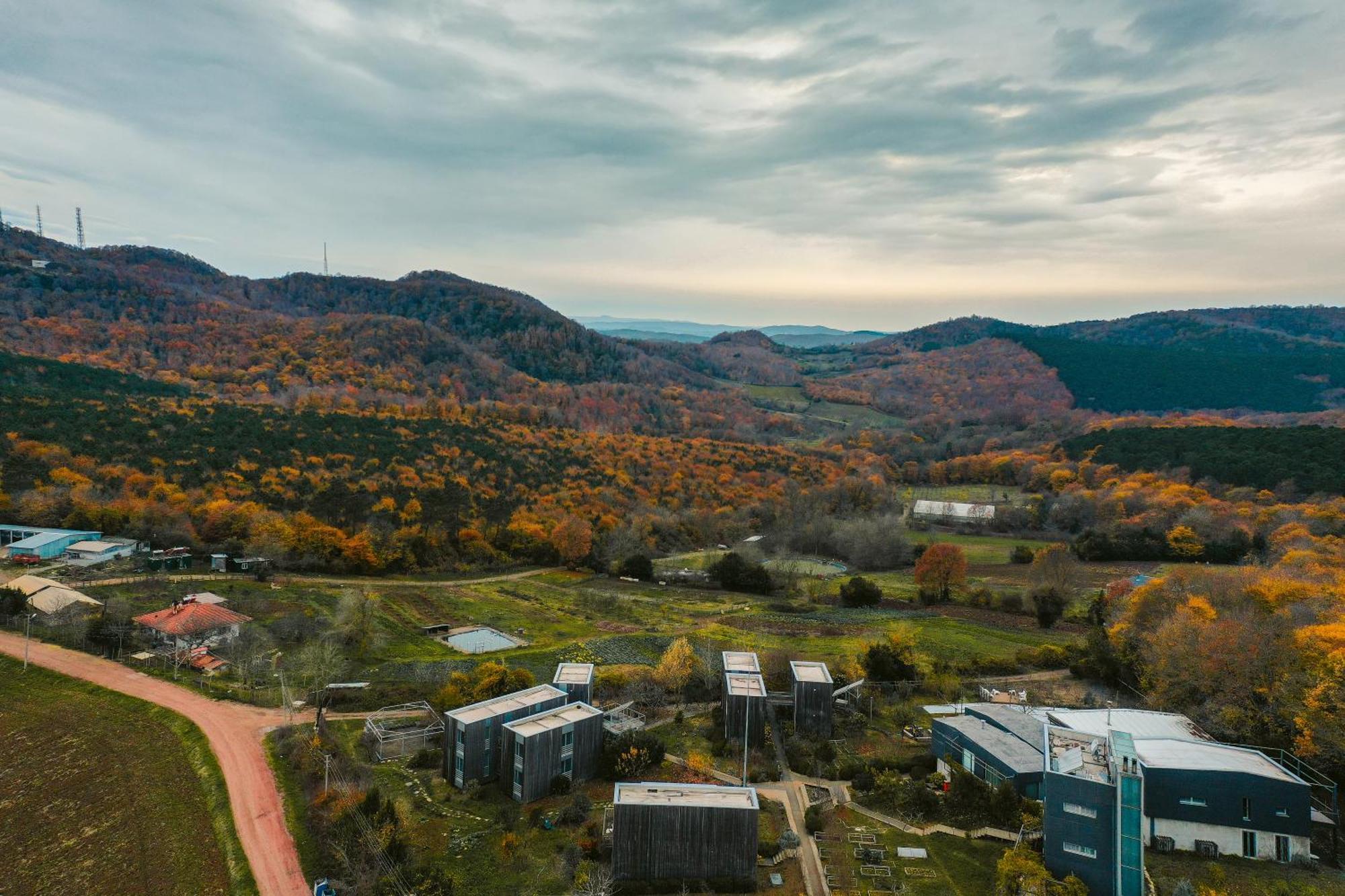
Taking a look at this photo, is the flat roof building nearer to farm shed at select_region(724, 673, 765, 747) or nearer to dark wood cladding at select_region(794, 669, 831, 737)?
farm shed at select_region(724, 673, 765, 747)

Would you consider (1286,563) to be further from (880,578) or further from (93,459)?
(93,459)

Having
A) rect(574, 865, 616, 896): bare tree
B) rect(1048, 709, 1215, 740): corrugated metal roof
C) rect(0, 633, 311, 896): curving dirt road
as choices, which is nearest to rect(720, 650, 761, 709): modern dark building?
rect(574, 865, 616, 896): bare tree

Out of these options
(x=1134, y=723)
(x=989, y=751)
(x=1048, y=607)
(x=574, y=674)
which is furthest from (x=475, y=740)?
(x=1048, y=607)

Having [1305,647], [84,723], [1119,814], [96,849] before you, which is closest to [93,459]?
[84,723]

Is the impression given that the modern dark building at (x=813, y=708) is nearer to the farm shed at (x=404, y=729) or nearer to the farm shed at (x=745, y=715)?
the farm shed at (x=745, y=715)

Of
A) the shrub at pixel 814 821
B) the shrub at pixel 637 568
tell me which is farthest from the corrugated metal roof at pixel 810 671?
the shrub at pixel 637 568

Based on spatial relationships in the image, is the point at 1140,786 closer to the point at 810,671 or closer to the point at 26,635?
the point at 810,671
